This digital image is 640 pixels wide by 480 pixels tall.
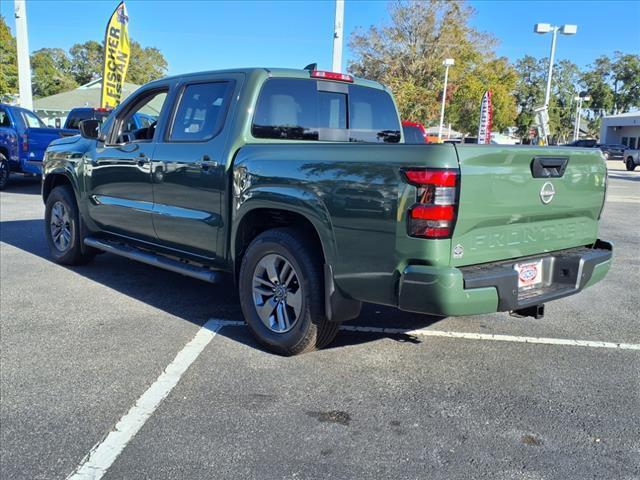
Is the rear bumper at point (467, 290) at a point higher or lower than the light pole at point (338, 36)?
lower

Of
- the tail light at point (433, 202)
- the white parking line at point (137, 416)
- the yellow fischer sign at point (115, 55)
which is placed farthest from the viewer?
the yellow fischer sign at point (115, 55)

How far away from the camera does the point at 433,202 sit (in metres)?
3.04

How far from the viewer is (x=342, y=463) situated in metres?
2.73

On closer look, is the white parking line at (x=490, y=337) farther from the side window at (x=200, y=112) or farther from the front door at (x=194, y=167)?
the side window at (x=200, y=112)

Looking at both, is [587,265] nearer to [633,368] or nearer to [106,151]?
[633,368]

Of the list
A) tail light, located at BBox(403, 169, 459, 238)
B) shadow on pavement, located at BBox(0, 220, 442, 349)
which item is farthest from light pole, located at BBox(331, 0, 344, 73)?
tail light, located at BBox(403, 169, 459, 238)

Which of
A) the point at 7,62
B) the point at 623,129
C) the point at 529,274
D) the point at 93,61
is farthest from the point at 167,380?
the point at 93,61

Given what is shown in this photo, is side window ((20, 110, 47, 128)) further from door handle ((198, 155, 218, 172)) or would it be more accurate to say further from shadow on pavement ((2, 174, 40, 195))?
door handle ((198, 155, 218, 172))

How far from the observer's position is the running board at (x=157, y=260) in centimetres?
449

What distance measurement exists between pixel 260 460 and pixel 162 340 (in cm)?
184

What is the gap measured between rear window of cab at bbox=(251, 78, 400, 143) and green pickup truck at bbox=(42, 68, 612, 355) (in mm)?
13

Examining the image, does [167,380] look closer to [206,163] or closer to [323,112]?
[206,163]

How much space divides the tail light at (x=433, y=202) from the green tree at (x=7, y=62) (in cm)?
3834

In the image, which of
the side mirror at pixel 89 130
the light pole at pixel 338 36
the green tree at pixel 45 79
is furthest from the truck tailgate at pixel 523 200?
the green tree at pixel 45 79
